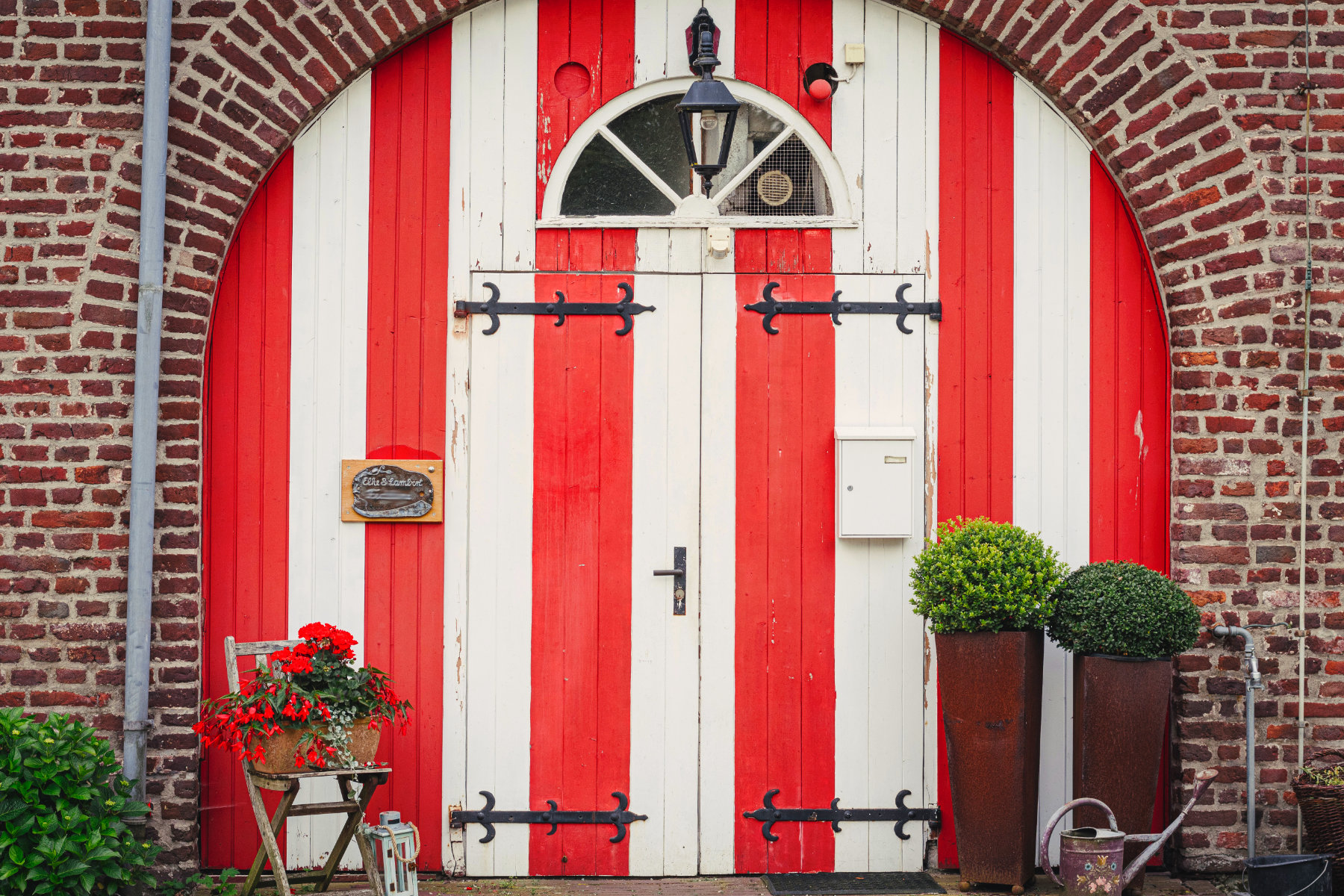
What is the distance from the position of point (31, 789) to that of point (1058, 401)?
3875 millimetres

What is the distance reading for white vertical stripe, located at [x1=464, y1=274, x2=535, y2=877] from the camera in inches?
171

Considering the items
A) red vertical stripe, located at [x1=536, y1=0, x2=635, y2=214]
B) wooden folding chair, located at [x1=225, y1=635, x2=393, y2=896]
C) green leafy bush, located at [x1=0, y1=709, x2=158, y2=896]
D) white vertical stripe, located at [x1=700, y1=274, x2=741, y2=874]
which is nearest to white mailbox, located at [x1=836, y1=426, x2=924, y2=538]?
white vertical stripe, located at [x1=700, y1=274, x2=741, y2=874]

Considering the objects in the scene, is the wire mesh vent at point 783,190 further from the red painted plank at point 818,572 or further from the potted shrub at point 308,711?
the potted shrub at point 308,711

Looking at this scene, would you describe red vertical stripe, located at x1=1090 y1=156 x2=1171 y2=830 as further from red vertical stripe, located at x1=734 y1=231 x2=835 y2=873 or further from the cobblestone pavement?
red vertical stripe, located at x1=734 y1=231 x2=835 y2=873

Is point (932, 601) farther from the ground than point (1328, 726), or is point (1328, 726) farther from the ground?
point (932, 601)

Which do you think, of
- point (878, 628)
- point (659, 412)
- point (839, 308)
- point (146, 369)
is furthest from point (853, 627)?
point (146, 369)

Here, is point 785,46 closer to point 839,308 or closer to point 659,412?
point 839,308

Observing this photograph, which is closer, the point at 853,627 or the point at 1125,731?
the point at 1125,731

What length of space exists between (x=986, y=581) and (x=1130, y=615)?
0.49 meters

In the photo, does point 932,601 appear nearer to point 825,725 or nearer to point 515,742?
point 825,725

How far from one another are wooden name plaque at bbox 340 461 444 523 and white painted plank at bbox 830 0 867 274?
183 centimetres

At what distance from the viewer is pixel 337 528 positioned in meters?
4.36

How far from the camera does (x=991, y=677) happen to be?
3.97 metres

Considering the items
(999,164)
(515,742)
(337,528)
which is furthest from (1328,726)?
(337,528)
